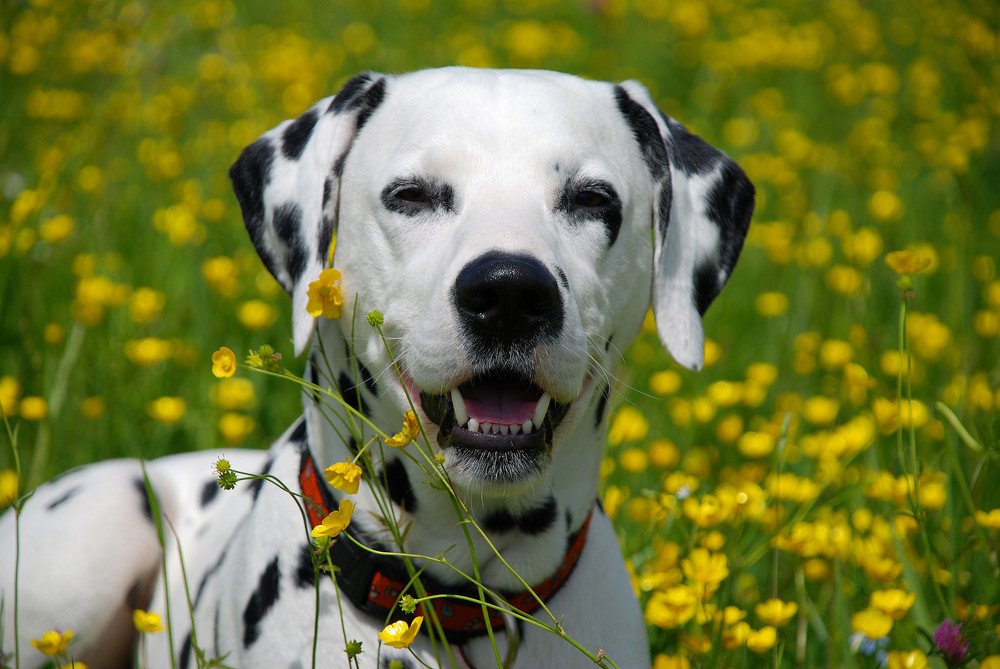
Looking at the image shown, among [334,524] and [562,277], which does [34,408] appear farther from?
[562,277]

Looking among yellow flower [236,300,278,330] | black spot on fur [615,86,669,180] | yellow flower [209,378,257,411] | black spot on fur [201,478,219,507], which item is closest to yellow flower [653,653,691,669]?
black spot on fur [615,86,669,180]

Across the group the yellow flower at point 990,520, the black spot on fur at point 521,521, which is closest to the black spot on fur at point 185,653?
the black spot on fur at point 521,521

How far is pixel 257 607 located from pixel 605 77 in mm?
6645

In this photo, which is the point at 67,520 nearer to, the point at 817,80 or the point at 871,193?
the point at 871,193

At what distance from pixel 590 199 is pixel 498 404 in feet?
2.00

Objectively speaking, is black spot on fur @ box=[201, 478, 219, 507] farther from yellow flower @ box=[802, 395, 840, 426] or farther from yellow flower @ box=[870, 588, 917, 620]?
yellow flower @ box=[802, 395, 840, 426]

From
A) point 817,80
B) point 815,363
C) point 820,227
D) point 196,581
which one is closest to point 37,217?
point 196,581

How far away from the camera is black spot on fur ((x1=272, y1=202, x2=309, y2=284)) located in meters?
2.48

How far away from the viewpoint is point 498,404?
2.19 meters

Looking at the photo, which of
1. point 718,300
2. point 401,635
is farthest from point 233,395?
point 718,300

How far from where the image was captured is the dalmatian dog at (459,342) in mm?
2092

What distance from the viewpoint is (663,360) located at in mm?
4527

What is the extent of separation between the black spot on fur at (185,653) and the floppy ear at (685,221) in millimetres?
1674

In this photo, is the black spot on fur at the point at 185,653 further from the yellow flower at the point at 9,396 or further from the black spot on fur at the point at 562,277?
the black spot on fur at the point at 562,277
